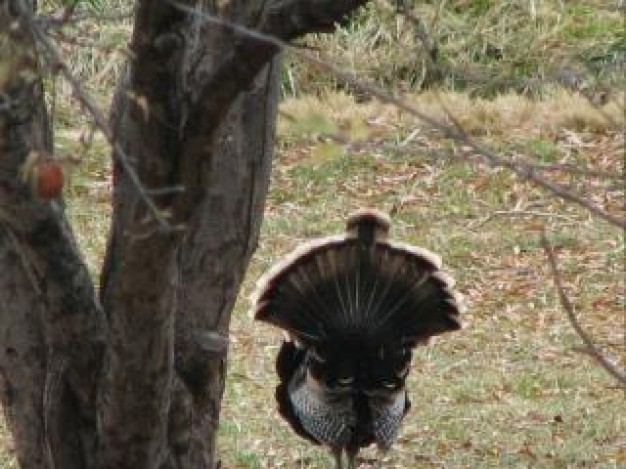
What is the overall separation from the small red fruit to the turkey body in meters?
4.06

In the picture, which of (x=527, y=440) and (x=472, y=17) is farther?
(x=472, y=17)

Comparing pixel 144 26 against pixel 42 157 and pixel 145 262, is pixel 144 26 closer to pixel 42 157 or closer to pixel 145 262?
pixel 145 262

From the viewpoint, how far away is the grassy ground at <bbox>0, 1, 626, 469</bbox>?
729cm

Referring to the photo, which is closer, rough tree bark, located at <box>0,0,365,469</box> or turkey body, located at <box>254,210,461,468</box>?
rough tree bark, located at <box>0,0,365,469</box>

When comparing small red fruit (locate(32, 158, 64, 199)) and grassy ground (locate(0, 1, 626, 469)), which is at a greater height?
small red fruit (locate(32, 158, 64, 199))

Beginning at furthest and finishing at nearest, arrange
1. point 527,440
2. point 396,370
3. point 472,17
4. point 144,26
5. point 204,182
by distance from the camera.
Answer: point 472,17, point 527,440, point 396,370, point 204,182, point 144,26

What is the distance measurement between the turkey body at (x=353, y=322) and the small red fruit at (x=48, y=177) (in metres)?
4.06

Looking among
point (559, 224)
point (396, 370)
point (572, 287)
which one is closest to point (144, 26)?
point (396, 370)

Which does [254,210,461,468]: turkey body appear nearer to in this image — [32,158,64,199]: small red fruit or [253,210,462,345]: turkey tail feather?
[253,210,462,345]: turkey tail feather

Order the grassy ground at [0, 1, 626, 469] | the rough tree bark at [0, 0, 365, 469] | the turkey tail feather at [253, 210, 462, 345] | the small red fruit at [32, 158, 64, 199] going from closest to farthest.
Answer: the small red fruit at [32, 158, 64, 199] → the rough tree bark at [0, 0, 365, 469] → the turkey tail feather at [253, 210, 462, 345] → the grassy ground at [0, 1, 626, 469]

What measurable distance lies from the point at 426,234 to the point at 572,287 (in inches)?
45.7

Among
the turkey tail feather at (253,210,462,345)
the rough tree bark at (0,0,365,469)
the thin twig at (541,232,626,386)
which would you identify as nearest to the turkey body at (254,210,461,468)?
the turkey tail feather at (253,210,462,345)

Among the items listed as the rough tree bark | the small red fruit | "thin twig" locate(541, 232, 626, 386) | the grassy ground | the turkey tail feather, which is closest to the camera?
the small red fruit

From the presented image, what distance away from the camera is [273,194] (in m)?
11.6
